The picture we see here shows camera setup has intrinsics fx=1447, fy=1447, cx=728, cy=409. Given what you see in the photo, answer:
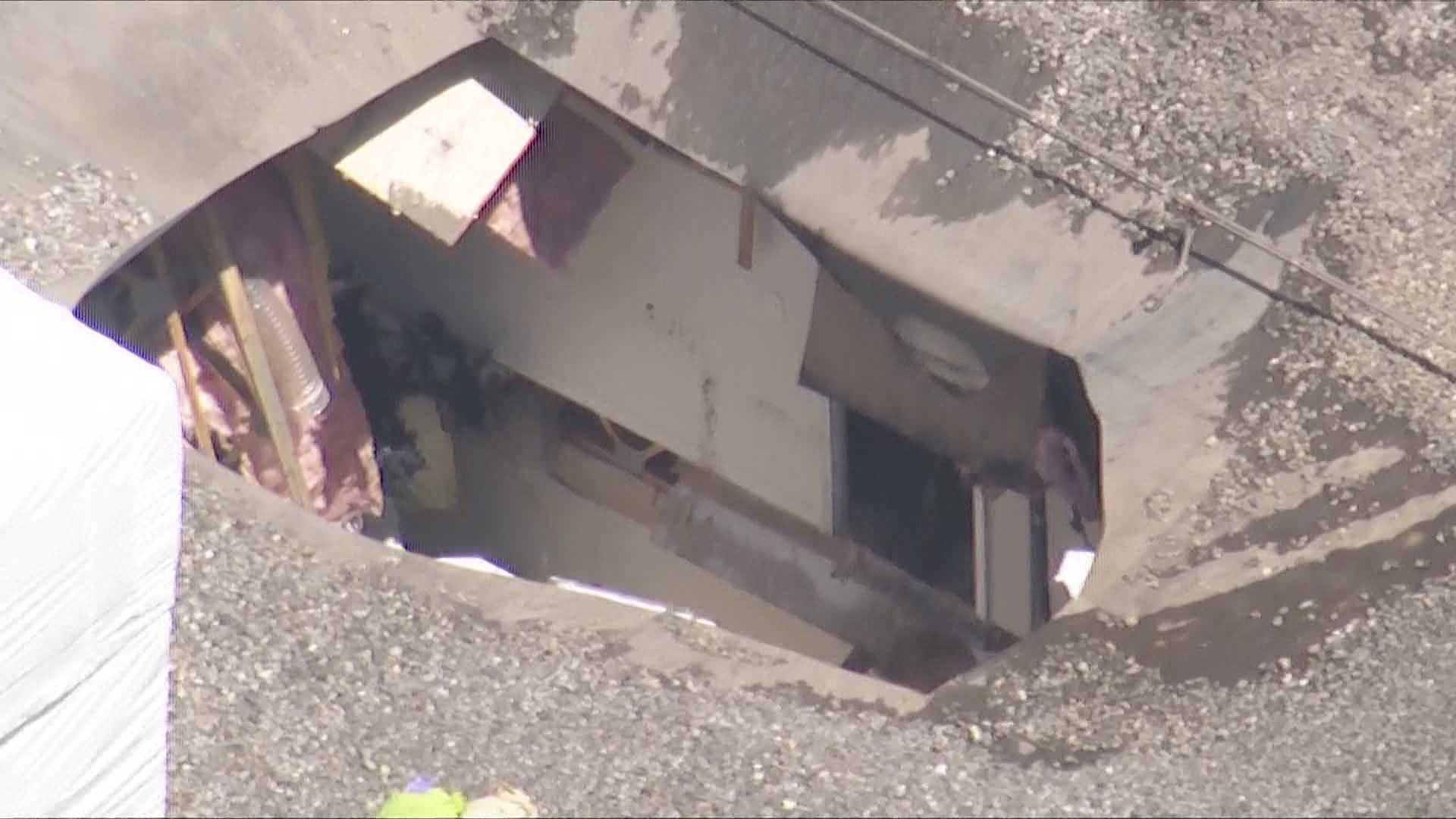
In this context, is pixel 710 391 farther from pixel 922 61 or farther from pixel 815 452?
pixel 922 61

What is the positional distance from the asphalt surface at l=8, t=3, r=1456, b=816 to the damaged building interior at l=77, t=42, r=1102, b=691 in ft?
1.25

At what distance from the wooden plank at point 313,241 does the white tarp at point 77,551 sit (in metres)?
1.22

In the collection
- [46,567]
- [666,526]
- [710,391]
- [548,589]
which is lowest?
[46,567]

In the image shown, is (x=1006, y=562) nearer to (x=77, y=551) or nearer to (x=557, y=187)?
(x=557, y=187)

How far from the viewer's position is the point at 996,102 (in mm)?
2672

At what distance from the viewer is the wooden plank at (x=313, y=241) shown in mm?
3541

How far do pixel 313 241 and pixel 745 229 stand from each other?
3.55 feet

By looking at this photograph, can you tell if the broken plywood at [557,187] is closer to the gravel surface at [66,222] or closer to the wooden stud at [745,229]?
the wooden stud at [745,229]

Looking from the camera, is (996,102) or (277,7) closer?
(996,102)

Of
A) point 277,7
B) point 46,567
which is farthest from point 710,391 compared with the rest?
point 46,567

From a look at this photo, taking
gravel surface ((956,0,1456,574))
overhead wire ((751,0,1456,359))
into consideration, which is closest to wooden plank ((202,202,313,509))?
overhead wire ((751,0,1456,359))

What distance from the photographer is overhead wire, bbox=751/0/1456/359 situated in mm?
2648

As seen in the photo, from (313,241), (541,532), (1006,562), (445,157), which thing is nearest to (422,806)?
(445,157)

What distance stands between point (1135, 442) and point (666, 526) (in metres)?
1.85
